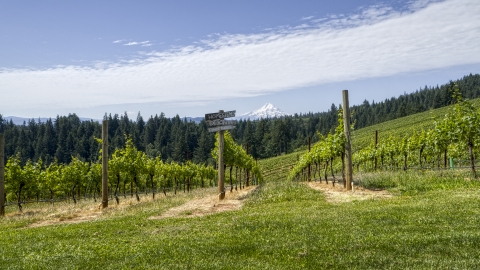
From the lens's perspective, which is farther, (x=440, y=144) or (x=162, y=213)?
(x=440, y=144)

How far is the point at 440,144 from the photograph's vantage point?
27.6 metres

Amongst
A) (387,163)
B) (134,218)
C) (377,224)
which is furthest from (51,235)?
(387,163)

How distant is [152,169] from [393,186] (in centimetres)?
1995

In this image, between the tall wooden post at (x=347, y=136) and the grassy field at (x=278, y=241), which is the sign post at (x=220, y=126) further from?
the tall wooden post at (x=347, y=136)

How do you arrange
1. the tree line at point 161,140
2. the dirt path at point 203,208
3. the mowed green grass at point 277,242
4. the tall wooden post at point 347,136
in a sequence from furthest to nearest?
the tree line at point 161,140, the tall wooden post at point 347,136, the dirt path at point 203,208, the mowed green grass at point 277,242

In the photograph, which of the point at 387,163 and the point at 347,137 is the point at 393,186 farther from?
the point at 387,163

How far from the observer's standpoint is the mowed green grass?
7.89m

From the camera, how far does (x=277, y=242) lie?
9.64 m

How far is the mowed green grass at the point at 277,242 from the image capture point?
7.89m

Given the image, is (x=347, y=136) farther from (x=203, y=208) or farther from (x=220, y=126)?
(x=203, y=208)

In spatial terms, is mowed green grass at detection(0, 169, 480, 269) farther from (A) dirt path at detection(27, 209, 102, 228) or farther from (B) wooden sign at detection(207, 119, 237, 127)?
(B) wooden sign at detection(207, 119, 237, 127)

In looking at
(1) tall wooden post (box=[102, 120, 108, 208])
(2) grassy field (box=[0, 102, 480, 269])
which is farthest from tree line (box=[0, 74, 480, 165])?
(2) grassy field (box=[0, 102, 480, 269])

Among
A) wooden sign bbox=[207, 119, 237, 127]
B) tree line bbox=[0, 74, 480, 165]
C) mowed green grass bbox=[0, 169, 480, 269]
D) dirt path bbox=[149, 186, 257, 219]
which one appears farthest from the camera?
tree line bbox=[0, 74, 480, 165]

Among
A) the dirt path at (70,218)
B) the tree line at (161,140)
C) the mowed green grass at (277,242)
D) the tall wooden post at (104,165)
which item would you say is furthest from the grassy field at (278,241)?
the tree line at (161,140)
